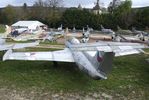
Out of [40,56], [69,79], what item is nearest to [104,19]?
[40,56]

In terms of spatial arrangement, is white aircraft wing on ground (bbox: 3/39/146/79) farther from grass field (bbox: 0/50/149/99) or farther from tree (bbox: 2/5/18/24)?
tree (bbox: 2/5/18/24)

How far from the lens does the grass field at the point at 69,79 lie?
619 inches

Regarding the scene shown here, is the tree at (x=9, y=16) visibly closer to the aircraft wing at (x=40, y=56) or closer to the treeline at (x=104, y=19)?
the treeline at (x=104, y=19)

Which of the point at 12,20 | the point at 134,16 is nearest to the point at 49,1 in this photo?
the point at 12,20

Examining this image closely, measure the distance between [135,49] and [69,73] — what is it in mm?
5408

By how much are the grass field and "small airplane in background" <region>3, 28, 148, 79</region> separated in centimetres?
88

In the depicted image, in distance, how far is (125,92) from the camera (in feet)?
50.9

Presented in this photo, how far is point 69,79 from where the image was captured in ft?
57.2

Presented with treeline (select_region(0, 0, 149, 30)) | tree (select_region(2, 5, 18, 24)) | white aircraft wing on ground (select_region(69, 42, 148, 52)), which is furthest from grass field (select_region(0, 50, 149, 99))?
tree (select_region(2, 5, 18, 24))

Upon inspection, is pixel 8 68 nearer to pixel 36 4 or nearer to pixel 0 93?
pixel 0 93

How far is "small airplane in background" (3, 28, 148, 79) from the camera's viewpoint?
1531cm

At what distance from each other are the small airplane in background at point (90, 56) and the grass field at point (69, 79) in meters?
0.88

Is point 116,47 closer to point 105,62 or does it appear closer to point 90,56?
point 90,56

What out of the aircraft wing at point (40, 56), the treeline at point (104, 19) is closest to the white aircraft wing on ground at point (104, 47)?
the aircraft wing at point (40, 56)
